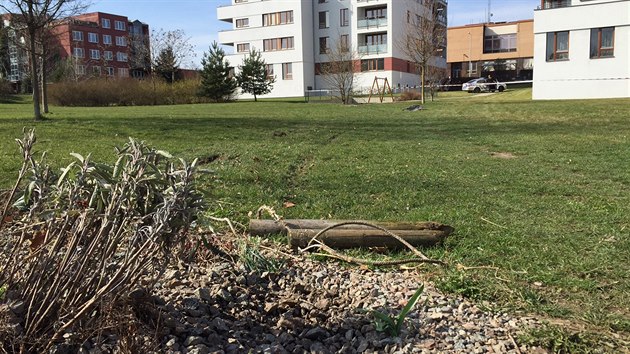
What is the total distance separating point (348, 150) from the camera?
36.6 feet

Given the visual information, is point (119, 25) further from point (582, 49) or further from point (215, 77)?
point (582, 49)

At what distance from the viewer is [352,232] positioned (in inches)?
173

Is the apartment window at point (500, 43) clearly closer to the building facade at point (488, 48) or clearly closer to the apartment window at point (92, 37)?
the building facade at point (488, 48)

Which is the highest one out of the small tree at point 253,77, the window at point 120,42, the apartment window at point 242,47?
the window at point 120,42

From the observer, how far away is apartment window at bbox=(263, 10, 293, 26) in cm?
5959

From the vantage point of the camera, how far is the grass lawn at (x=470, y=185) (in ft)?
12.3

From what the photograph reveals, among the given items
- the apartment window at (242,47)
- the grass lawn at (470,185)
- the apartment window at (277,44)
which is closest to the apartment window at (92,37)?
the apartment window at (242,47)

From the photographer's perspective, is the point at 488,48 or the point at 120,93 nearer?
the point at 120,93

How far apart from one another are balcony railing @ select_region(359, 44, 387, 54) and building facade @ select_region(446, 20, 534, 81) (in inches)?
938

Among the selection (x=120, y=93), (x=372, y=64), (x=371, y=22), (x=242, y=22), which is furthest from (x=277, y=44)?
(x=120, y=93)

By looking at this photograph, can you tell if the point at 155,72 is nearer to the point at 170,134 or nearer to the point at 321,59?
the point at 321,59

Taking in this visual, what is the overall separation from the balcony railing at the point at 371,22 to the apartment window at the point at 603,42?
93.4 feet

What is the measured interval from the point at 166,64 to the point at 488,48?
161 ft

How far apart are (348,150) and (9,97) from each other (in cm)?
4885
